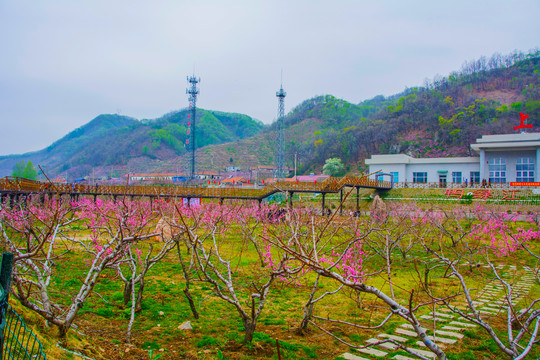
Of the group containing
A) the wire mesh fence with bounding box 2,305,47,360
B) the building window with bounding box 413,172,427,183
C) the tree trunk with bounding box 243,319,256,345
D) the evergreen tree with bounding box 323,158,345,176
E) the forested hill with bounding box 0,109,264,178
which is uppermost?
the forested hill with bounding box 0,109,264,178

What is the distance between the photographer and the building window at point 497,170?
127 feet

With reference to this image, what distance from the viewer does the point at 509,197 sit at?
32031 millimetres

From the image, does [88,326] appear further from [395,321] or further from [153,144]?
[153,144]

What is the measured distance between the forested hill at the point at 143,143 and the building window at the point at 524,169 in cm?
8626

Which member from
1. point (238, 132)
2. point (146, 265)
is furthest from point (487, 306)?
point (238, 132)

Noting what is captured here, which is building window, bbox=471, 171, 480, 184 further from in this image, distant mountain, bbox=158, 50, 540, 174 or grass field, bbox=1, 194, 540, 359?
grass field, bbox=1, 194, 540, 359

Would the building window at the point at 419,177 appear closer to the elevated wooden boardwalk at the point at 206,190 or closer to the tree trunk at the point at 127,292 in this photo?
the elevated wooden boardwalk at the point at 206,190

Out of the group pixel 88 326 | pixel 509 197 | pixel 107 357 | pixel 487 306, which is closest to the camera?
pixel 107 357

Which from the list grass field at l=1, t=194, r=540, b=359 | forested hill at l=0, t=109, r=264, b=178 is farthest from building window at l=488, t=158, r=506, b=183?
forested hill at l=0, t=109, r=264, b=178

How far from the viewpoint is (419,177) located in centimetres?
4356

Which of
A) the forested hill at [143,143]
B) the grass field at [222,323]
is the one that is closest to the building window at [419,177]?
the grass field at [222,323]

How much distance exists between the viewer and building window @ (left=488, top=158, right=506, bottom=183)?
38625 mm

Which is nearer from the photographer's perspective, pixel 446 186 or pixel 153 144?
pixel 446 186

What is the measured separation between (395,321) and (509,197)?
30355mm
